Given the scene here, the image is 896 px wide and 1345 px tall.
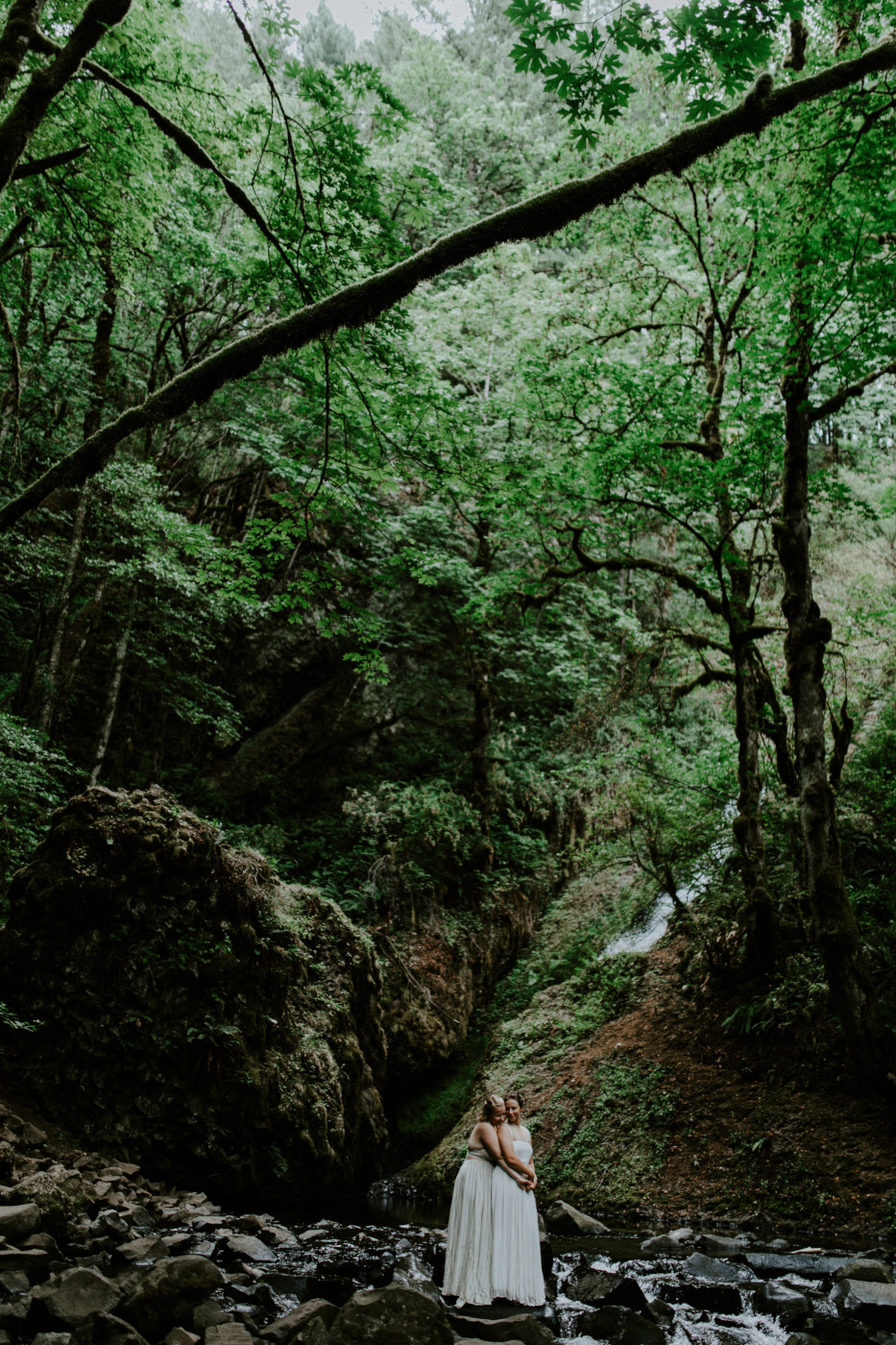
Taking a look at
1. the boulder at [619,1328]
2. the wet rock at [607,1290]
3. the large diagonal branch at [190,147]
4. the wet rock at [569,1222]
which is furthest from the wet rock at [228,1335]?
Result: the large diagonal branch at [190,147]

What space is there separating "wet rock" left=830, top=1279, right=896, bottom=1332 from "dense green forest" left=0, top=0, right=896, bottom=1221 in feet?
10.7

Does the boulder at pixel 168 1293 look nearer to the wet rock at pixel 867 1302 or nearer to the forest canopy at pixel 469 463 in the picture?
the wet rock at pixel 867 1302

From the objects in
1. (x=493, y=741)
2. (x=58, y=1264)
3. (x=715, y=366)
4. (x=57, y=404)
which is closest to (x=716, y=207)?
(x=715, y=366)

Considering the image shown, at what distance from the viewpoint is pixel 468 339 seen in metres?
17.6

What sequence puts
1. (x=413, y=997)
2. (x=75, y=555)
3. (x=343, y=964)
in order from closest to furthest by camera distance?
(x=343, y=964) → (x=75, y=555) → (x=413, y=997)

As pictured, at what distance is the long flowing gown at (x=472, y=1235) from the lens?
18.0 feet

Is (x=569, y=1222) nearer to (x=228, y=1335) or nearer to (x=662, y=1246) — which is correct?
(x=662, y=1246)

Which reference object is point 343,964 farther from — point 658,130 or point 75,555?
point 658,130

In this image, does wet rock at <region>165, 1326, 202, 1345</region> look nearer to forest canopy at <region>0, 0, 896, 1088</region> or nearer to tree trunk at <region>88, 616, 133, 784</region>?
forest canopy at <region>0, 0, 896, 1088</region>

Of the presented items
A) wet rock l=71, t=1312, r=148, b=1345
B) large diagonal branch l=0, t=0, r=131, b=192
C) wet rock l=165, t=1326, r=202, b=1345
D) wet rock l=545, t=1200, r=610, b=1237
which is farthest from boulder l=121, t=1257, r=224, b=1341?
large diagonal branch l=0, t=0, r=131, b=192

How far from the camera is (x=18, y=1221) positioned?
487cm

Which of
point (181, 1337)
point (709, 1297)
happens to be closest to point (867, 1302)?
point (709, 1297)

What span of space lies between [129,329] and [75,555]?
22.4 ft

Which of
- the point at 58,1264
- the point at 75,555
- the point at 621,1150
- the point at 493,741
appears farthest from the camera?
the point at 493,741
